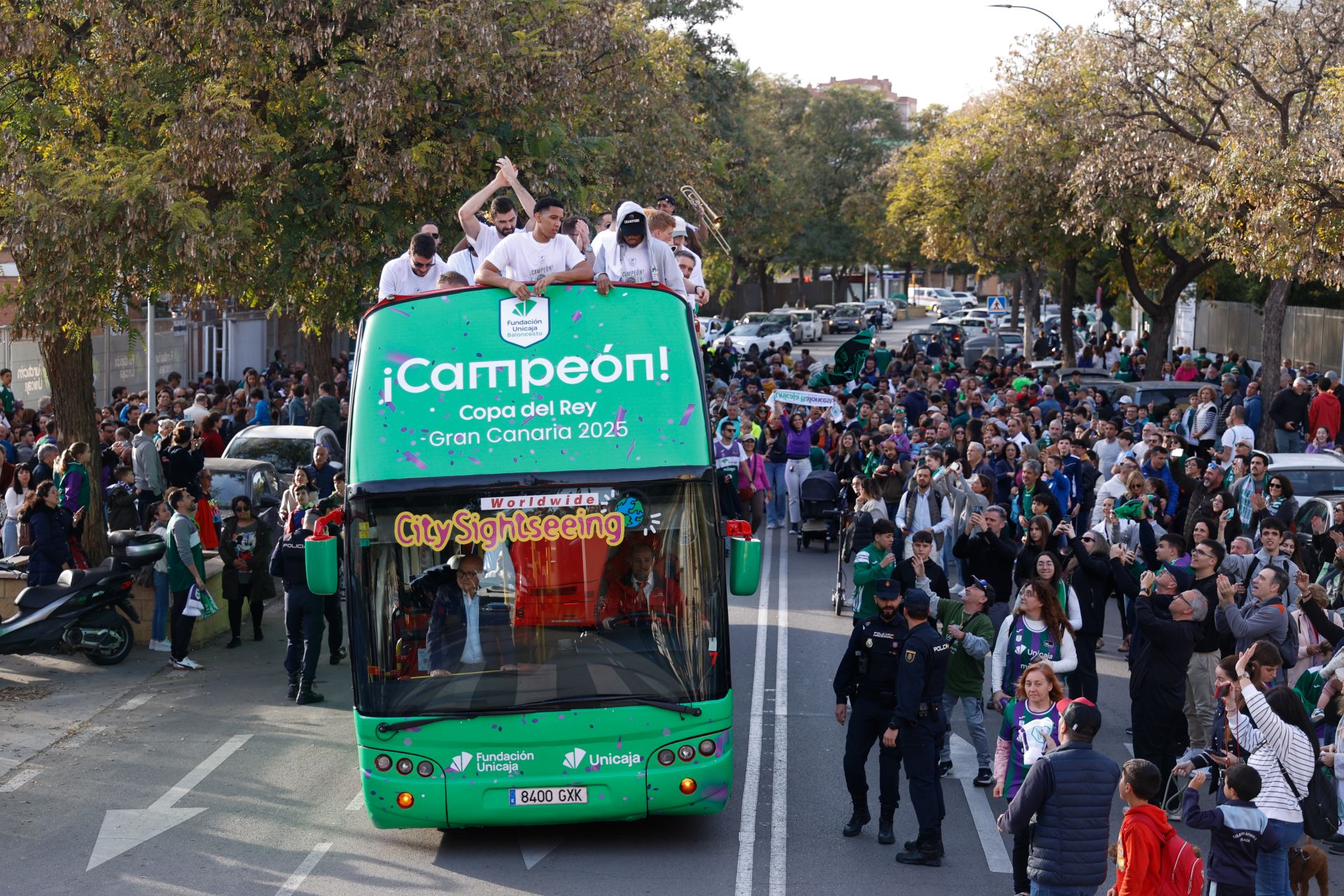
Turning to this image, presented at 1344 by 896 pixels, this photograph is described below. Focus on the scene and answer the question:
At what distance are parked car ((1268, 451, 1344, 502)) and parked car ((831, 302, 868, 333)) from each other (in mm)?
52998

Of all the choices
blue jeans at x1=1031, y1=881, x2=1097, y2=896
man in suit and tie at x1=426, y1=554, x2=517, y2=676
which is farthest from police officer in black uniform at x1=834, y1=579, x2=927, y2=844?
man in suit and tie at x1=426, y1=554, x2=517, y2=676

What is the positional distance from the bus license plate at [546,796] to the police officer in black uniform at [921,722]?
6.37 ft

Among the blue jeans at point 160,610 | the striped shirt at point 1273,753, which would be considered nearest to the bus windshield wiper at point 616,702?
the striped shirt at point 1273,753

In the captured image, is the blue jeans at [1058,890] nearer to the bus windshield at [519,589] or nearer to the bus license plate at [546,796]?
the bus windshield at [519,589]

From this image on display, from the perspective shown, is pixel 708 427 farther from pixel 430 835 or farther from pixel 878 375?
pixel 878 375

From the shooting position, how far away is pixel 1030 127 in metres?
30.9

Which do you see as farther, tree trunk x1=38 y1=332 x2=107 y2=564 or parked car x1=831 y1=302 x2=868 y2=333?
parked car x1=831 y1=302 x2=868 y2=333

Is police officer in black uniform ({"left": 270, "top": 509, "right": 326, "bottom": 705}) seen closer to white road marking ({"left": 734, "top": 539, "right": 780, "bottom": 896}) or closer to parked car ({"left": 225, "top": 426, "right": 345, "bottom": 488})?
white road marking ({"left": 734, "top": 539, "right": 780, "bottom": 896})

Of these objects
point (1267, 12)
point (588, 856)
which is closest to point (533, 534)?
point (588, 856)

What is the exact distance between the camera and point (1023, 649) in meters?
9.87

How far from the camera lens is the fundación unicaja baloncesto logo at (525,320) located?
9.05 meters

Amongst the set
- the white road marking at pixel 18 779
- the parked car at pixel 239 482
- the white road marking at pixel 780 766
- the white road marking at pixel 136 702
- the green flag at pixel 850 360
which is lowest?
the white road marking at pixel 18 779

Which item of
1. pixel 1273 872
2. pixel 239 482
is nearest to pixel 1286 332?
pixel 239 482

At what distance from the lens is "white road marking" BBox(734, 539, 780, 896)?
29.2 ft
